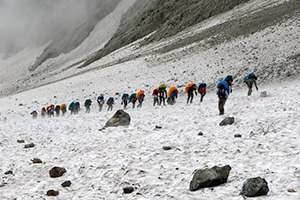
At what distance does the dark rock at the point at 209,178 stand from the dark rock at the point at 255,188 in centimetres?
57

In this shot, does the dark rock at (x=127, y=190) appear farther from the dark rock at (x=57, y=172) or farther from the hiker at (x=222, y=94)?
the hiker at (x=222, y=94)

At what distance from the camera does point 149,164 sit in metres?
6.35

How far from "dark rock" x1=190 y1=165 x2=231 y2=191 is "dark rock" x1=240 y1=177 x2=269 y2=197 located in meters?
0.57

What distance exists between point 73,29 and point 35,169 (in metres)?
98.2

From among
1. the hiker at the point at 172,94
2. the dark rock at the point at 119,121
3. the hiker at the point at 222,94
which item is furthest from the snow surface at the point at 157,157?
the hiker at the point at 172,94

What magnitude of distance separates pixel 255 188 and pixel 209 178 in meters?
0.86

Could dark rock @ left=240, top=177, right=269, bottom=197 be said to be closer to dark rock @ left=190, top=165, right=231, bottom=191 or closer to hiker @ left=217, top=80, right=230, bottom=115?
dark rock @ left=190, top=165, right=231, bottom=191

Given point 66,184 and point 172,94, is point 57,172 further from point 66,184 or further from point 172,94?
point 172,94

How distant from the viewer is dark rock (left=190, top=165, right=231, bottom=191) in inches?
183

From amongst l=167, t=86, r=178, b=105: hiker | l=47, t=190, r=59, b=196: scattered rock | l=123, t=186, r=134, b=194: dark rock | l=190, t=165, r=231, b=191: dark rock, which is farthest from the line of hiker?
l=47, t=190, r=59, b=196: scattered rock

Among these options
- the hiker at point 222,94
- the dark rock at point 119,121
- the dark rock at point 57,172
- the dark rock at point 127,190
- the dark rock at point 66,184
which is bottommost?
the dark rock at point 127,190

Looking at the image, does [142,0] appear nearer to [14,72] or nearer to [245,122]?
[14,72]

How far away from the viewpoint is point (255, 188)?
13.3ft

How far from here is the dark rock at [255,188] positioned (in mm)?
4020
